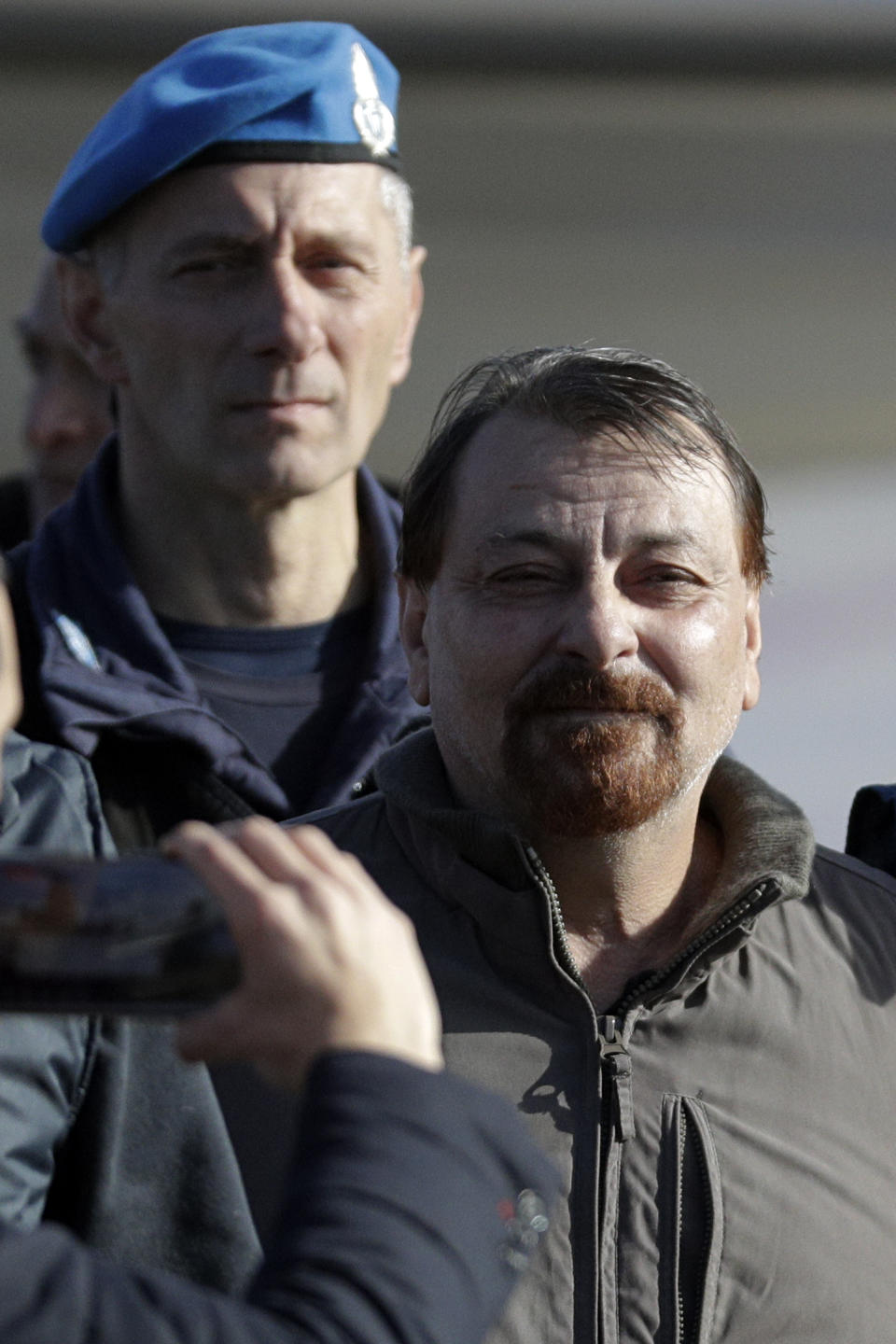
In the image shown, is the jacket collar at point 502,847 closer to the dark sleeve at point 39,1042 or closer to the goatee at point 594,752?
the goatee at point 594,752

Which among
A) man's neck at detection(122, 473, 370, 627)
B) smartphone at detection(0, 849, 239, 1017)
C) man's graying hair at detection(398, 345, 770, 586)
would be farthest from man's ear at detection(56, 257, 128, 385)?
smartphone at detection(0, 849, 239, 1017)

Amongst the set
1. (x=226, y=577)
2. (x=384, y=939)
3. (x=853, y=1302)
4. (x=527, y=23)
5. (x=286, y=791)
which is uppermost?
(x=527, y=23)

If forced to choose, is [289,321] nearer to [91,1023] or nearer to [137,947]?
[91,1023]

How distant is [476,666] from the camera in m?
1.63

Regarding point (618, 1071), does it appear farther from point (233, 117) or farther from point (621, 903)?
point (233, 117)

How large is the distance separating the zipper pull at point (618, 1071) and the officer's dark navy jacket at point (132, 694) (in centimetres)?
52

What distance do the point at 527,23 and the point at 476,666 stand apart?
2247 mm

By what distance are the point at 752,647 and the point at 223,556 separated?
2.12 feet

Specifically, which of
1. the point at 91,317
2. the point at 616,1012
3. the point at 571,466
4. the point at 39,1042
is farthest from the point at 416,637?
the point at 91,317

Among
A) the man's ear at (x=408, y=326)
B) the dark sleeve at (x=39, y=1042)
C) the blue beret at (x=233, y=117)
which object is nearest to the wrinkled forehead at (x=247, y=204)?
the blue beret at (x=233, y=117)

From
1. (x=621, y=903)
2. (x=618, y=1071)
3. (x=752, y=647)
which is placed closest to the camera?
(x=618, y=1071)

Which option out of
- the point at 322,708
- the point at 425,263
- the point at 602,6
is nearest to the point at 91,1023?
the point at 322,708

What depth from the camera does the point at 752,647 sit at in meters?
1.76

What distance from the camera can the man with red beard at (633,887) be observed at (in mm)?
1461
